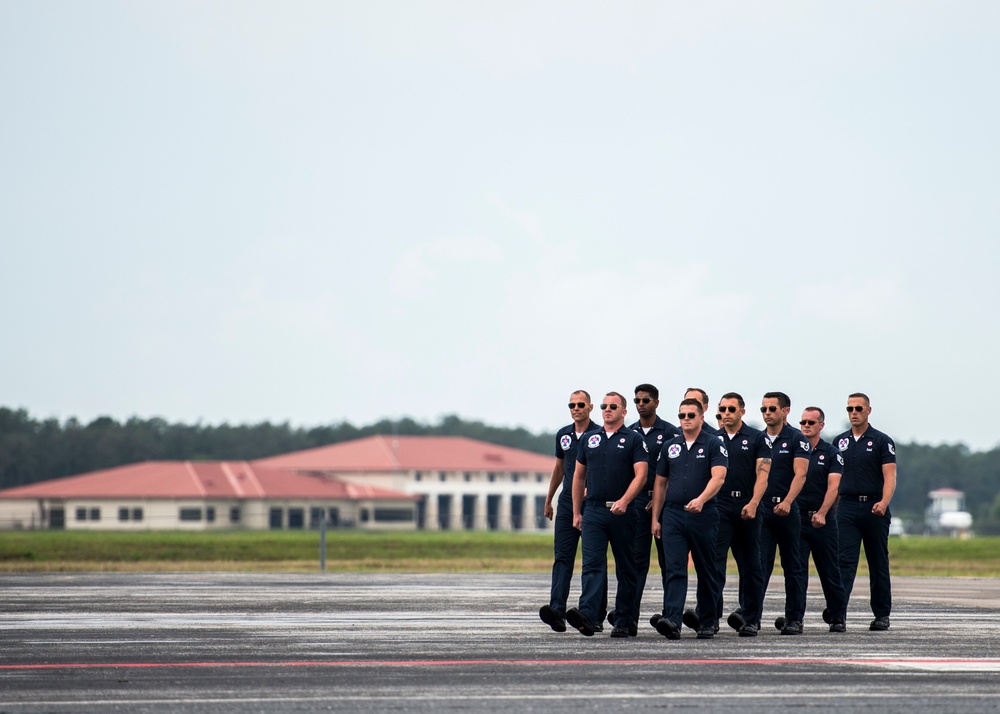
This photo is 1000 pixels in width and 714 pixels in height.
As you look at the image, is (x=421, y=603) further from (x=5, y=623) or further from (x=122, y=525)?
(x=122, y=525)

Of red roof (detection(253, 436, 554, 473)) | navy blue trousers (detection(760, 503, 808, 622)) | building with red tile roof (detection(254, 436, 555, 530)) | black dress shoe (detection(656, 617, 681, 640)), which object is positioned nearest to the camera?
black dress shoe (detection(656, 617, 681, 640))

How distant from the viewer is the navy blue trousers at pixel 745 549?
13.9 meters

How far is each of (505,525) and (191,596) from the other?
107m

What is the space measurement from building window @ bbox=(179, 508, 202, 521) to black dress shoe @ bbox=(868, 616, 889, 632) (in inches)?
3591

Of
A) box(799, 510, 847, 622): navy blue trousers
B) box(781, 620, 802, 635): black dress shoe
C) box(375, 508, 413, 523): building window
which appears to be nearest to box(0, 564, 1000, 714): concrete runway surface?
box(781, 620, 802, 635): black dress shoe

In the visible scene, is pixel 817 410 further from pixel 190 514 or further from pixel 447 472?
pixel 447 472

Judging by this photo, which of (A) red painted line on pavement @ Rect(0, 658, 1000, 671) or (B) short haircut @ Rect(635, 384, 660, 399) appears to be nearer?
(A) red painted line on pavement @ Rect(0, 658, 1000, 671)

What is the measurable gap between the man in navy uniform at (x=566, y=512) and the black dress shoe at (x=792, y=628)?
1973 millimetres

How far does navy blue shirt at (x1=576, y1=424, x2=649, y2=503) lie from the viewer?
1369 cm

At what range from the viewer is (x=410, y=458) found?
129000 mm

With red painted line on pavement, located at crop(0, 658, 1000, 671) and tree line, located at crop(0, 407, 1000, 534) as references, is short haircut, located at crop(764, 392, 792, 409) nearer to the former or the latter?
red painted line on pavement, located at crop(0, 658, 1000, 671)

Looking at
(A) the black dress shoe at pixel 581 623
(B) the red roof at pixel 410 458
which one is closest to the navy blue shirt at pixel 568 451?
(A) the black dress shoe at pixel 581 623

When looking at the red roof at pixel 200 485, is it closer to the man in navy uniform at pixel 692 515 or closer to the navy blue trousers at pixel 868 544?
the navy blue trousers at pixel 868 544

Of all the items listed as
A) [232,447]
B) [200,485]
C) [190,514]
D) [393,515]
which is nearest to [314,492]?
[393,515]
